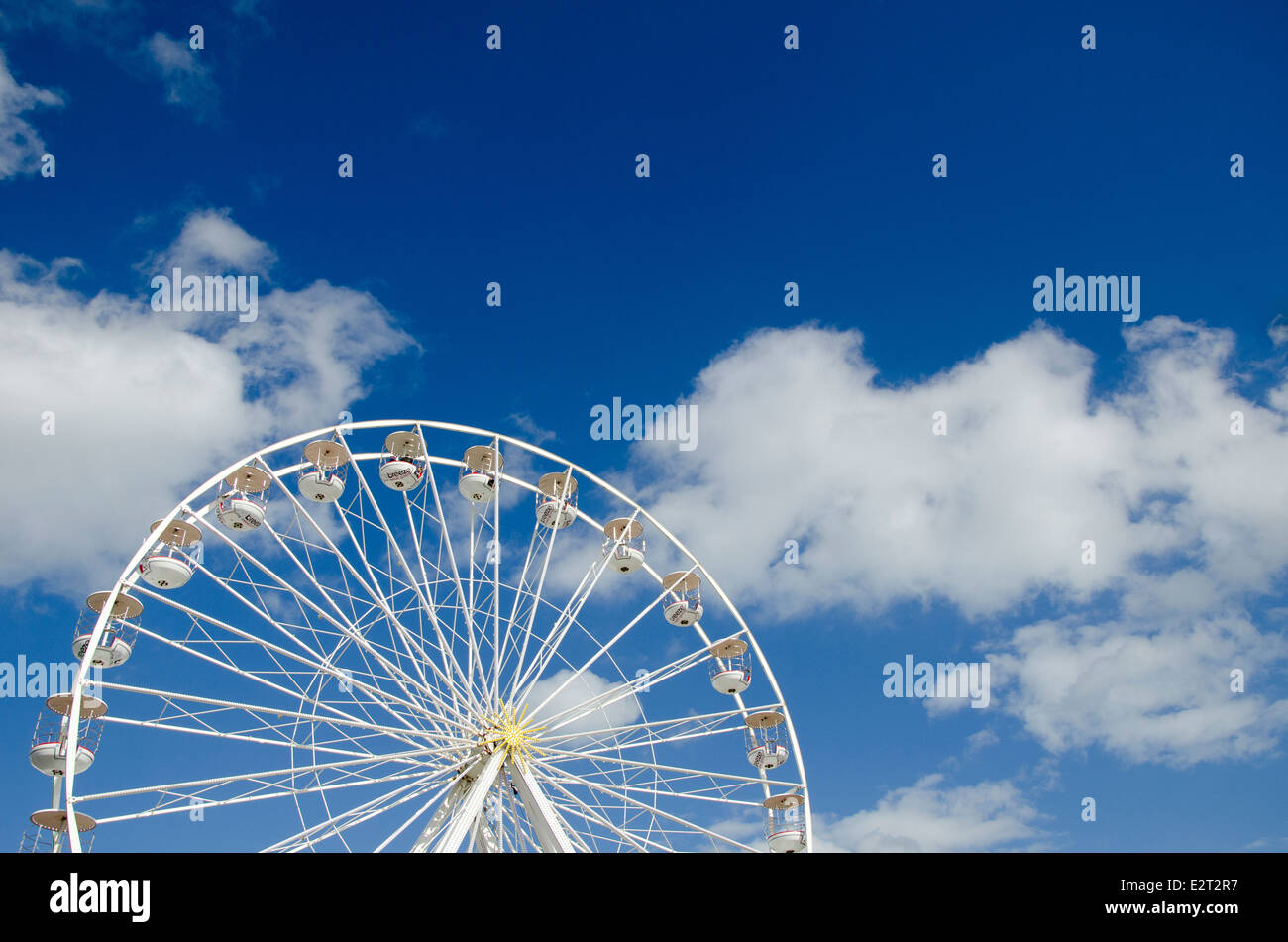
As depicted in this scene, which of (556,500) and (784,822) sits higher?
(556,500)

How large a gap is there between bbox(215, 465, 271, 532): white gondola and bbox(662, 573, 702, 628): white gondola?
1123 cm

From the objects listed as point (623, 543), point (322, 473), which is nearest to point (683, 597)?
point (623, 543)

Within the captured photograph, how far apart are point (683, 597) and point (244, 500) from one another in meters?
12.1

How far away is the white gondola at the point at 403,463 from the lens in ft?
84.0

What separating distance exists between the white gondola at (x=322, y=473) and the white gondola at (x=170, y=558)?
133 inches

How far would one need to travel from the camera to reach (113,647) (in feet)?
67.6

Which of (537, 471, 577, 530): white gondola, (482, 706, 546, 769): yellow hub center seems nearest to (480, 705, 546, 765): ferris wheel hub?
(482, 706, 546, 769): yellow hub center

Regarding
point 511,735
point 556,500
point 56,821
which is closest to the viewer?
point 56,821

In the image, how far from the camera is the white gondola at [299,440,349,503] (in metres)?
24.1

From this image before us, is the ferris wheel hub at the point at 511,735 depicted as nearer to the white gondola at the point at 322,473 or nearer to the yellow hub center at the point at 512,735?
the yellow hub center at the point at 512,735

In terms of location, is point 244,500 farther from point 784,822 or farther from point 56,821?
point 784,822

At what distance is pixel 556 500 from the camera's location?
2769 centimetres

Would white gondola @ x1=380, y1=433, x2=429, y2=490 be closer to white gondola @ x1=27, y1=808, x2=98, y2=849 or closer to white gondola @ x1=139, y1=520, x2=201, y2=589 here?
white gondola @ x1=139, y1=520, x2=201, y2=589
